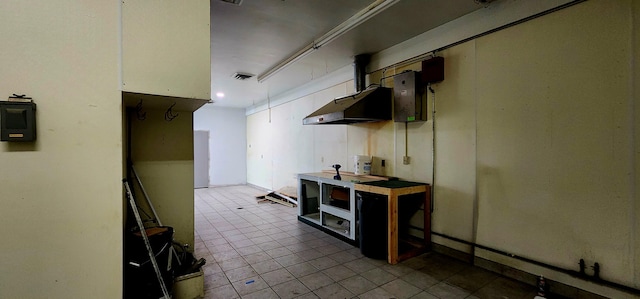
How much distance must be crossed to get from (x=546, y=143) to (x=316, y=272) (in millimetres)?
2674

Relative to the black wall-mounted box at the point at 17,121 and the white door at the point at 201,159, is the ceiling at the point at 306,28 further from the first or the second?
the white door at the point at 201,159

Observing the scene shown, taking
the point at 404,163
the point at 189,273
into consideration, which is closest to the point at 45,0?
the point at 189,273

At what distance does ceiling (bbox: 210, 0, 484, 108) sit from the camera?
2.97 meters

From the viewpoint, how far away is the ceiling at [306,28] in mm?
2971

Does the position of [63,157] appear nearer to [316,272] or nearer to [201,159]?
[316,272]

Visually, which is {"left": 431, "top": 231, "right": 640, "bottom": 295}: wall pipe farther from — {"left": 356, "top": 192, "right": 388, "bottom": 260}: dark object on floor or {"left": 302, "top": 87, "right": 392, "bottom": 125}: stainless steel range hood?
{"left": 302, "top": 87, "right": 392, "bottom": 125}: stainless steel range hood

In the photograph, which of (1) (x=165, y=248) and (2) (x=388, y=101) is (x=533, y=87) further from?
(1) (x=165, y=248)

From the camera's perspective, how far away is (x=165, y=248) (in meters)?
2.40

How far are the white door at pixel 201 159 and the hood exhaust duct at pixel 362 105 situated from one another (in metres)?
6.30

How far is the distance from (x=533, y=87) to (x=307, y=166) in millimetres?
4762

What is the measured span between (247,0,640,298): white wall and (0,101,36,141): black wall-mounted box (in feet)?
12.7

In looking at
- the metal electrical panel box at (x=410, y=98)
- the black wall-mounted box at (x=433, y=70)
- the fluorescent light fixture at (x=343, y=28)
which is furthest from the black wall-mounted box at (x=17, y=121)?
the black wall-mounted box at (x=433, y=70)

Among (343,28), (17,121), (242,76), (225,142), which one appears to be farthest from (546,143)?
(225,142)

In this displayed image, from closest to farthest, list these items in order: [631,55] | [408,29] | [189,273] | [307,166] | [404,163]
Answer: [631,55] < [189,273] < [408,29] < [404,163] < [307,166]
